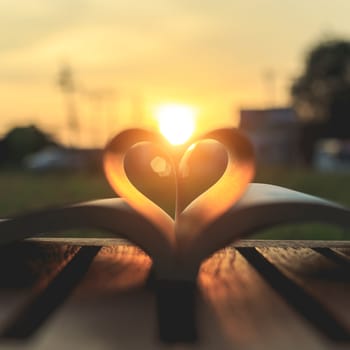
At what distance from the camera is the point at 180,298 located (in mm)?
1299

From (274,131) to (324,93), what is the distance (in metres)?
3.34

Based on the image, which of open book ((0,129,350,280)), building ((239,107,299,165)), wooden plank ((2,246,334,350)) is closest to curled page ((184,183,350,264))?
open book ((0,129,350,280))

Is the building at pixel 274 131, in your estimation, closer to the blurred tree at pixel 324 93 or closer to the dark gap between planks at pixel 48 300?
the blurred tree at pixel 324 93

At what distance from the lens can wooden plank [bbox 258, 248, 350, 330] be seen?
128cm

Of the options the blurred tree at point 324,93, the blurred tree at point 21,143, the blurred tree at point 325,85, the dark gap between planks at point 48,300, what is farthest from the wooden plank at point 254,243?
the blurred tree at point 21,143

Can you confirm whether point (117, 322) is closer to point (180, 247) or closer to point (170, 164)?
point (180, 247)

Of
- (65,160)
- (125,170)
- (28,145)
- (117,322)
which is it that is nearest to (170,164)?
(125,170)

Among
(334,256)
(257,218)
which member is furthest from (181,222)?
(334,256)

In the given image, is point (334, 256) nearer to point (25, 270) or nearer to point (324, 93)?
point (25, 270)

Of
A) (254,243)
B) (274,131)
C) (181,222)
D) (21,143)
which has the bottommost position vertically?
(21,143)

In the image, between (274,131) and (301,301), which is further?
(274,131)

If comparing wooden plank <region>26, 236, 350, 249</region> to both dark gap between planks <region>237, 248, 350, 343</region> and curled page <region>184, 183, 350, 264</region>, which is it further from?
curled page <region>184, 183, 350, 264</region>

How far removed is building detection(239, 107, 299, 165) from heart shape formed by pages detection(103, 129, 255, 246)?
31.8 meters

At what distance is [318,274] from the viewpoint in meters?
1.54
